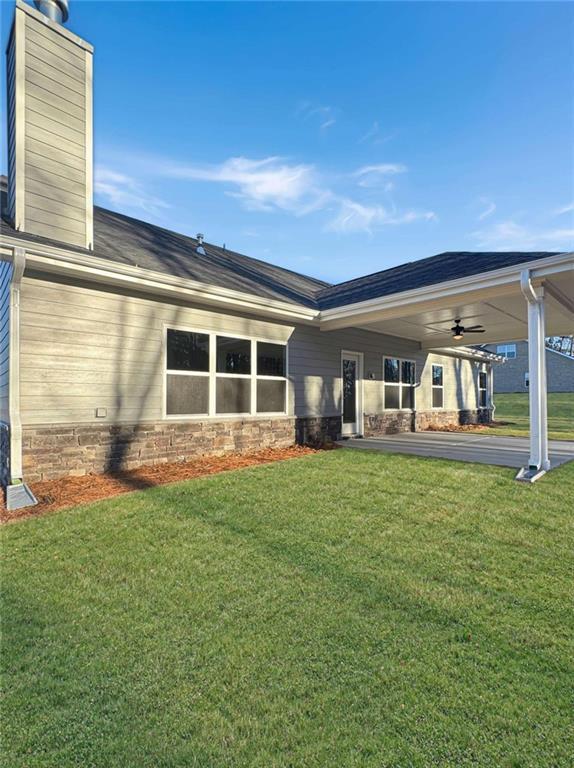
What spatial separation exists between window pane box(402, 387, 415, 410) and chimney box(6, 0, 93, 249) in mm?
9130

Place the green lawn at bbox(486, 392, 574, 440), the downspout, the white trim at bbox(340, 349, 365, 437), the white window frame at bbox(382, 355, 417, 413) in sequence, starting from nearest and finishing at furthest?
1. the downspout
2. the white trim at bbox(340, 349, 365, 437)
3. the white window frame at bbox(382, 355, 417, 413)
4. the green lawn at bbox(486, 392, 574, 440)

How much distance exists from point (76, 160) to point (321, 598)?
22.7ft

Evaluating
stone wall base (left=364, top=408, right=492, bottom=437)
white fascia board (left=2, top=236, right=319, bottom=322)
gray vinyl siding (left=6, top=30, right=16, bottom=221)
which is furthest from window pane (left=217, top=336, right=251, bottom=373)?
stone wall base (left=364, top=408, right=492, bottom=437)

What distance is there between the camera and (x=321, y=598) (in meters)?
2.67

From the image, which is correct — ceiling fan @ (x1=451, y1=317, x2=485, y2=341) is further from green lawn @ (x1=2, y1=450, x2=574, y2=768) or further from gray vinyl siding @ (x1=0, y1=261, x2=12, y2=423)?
gray vinyl siding @ (x1=0, y1=261, x2=12, y2=423)

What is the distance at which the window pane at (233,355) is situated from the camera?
7211 mm

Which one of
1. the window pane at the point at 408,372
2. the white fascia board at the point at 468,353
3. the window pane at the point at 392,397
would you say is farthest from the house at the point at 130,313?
the white fascia board at the point at 468,353

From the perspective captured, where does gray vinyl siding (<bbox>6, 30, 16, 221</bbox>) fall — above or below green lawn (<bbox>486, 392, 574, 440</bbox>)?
above

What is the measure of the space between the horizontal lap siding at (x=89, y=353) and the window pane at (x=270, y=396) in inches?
74.0

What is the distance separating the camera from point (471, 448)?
26.8 ft

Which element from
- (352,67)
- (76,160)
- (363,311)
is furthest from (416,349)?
(76,160)

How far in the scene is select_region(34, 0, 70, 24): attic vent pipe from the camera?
234 inches

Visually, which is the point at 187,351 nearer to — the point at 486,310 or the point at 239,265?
the point at 239,265

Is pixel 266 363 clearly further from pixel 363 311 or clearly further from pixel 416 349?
pixel 416 349
